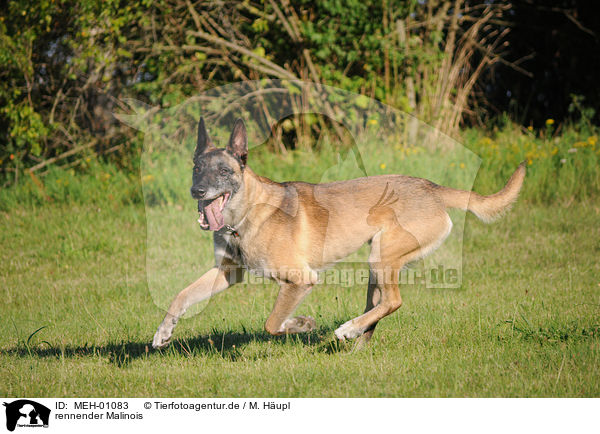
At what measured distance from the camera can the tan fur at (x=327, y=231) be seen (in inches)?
184

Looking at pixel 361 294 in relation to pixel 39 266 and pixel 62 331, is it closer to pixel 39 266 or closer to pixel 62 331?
pixel 62 331

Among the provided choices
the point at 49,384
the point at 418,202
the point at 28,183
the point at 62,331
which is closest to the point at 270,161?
the point at 418,202

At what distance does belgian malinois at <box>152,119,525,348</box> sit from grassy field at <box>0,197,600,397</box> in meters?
0.35

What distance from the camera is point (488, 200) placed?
5016 mm

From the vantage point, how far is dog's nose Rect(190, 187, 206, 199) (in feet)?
14.1

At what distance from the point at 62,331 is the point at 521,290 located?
4.50 metres

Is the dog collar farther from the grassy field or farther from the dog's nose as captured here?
the grassy field

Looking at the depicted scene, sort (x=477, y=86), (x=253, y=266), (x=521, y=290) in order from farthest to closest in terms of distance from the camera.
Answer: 1. (x=477, y=86)
2. (x=521, y=290)
3. (x=253, y=266)

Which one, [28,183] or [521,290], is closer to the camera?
[521,290]

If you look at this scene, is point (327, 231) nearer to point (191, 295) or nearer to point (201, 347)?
point (191, 295)

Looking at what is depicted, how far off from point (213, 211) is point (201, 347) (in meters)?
1.26

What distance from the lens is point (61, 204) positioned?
988 centimetres
